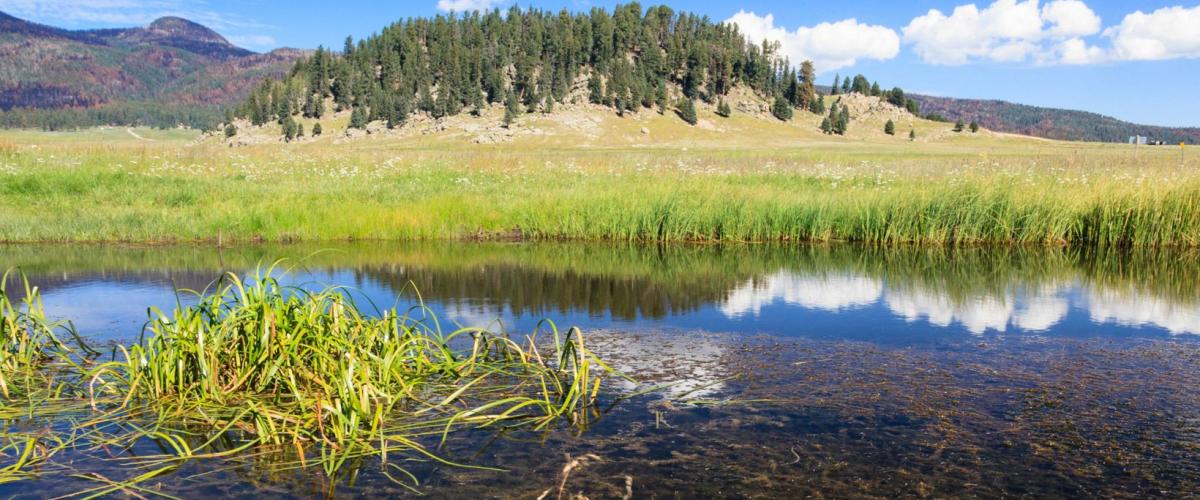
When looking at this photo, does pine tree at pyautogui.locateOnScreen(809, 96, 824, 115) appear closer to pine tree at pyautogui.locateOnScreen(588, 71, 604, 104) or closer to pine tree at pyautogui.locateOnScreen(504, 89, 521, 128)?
pine tree at pyautogui.locateOnScreen(588, 71, 604, 104)

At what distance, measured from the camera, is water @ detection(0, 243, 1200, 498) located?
4762 mm

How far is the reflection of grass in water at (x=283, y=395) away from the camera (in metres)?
5.12

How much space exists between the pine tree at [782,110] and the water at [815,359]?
121m

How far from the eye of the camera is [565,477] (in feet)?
15.4

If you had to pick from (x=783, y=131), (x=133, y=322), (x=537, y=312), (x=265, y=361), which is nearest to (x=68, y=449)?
(x=265, y=361)

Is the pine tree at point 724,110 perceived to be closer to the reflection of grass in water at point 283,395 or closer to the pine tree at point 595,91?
the pine tree at point 595,91

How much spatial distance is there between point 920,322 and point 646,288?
393 cm

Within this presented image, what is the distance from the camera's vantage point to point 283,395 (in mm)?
5754

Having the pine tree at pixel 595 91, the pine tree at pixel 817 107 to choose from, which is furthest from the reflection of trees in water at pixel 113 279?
the pine tree at pixel 817 107

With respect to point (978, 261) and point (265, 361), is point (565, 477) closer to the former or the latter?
point (265, 361)

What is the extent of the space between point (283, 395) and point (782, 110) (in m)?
Answer: 133

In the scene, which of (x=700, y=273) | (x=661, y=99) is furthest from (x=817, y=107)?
(x=700, y=273)

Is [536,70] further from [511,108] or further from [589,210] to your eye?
[589,210]

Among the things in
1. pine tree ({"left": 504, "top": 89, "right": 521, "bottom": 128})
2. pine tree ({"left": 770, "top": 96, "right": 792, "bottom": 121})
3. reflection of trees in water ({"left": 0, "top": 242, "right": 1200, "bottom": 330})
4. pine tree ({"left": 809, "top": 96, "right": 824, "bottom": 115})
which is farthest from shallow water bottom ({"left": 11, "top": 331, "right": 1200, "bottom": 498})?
pine tree ({"left": 809, "top": 96, "right": 824, "bottom": 115})
